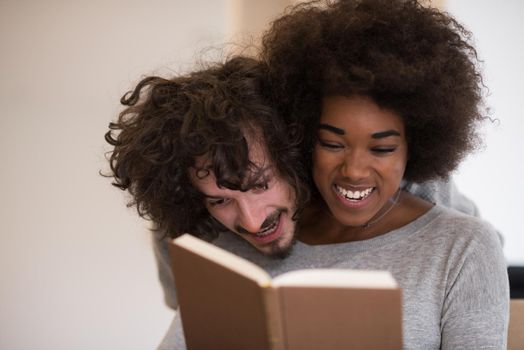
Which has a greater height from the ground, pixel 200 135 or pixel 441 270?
pixel 200 135

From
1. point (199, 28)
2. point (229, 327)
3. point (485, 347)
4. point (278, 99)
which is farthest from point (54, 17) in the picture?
point (485, 347)

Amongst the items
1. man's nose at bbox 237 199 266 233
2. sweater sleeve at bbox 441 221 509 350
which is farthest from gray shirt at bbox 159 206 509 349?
man's nose at bbox 237 199 266 233

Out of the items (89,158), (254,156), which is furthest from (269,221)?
(89,158)

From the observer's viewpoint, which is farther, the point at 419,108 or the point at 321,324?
the point at 419,108

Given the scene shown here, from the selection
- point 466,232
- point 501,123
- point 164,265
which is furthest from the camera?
point 501,123

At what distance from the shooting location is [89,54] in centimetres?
154

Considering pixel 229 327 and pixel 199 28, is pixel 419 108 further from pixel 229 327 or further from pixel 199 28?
pixel 199 28

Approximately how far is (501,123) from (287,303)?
1.23 meters

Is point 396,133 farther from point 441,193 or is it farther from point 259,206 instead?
point 441,193

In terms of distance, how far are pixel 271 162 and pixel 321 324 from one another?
432mm

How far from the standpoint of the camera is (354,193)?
35.9 inches

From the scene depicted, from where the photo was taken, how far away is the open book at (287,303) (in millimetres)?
497

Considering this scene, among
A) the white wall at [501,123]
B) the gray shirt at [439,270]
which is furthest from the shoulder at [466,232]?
the white wall at [501,123]

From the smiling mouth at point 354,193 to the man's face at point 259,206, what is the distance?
10 centimetres
